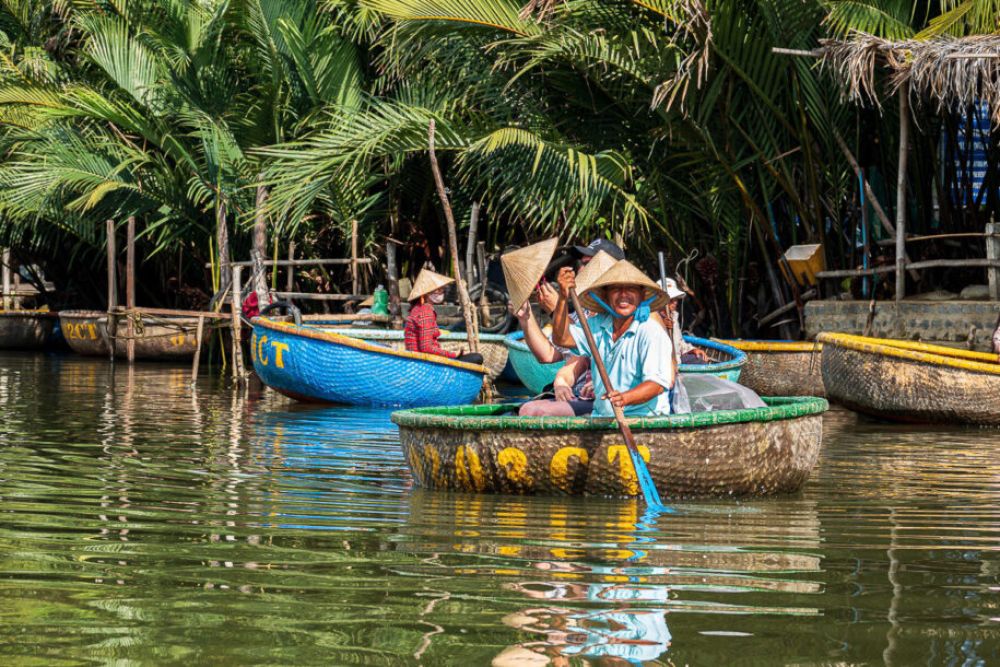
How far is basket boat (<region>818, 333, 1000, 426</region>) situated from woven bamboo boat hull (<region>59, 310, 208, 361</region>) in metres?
11.4

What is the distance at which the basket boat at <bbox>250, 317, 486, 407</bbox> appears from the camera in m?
13.7

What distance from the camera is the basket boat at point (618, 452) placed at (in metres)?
7.27

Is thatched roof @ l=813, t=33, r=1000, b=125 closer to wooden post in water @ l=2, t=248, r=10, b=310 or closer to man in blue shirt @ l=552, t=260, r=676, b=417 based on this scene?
man in blue shirt @ l=552, t=260, r=676, b=417

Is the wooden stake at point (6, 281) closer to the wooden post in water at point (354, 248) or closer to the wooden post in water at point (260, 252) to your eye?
the wooden post in water at point (260, 252)

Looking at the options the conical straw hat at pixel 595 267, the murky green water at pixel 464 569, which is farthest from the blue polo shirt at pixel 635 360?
the conical straw hat at pixel 595 267

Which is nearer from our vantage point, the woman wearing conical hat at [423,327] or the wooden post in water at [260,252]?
the woman wearing conical hat at [423,327]

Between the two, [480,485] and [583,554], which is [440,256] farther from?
[583,554]

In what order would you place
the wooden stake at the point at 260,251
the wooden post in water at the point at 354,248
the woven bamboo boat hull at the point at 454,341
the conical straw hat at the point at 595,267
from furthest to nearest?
the wooden post in water at the point at 354,248, the wooden stake at the point at 260,251, the woven bamboo boat hull at the point at 454,341, the conical straw hat at the point at 595,267

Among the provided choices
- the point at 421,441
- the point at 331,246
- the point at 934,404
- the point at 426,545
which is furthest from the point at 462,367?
the point at 331,246

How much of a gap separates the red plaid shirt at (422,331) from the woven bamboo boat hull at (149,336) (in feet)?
27.6

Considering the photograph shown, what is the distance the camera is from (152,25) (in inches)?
830

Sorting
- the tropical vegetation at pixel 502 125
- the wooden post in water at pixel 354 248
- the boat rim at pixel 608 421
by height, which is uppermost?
the tropical vegetation at pixel 502 125

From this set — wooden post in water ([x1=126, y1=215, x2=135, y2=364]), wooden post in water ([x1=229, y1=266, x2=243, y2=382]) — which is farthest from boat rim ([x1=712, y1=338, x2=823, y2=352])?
wooden post in water ([x1=126, y1=215, x2=135, y2=364])

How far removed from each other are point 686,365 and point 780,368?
2588mm
